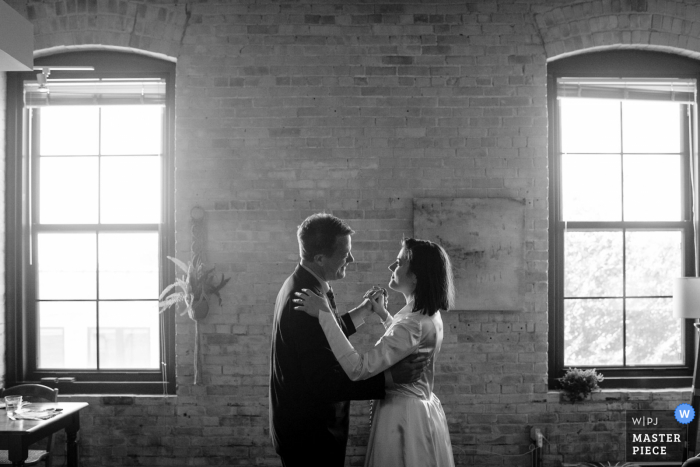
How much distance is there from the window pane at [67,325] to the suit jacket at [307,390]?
252 cm

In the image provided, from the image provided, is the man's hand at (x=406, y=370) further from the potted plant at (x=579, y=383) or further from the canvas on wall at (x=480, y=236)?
the potted plant at (x=579, y=383)

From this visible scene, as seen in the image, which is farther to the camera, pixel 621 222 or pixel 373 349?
pixel 621 222

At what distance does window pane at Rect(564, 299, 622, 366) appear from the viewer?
15.2 ft

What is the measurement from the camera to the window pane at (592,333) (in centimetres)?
464

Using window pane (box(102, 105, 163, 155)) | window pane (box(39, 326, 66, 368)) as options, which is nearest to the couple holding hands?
window pane (box(102, 105, 163, 155))

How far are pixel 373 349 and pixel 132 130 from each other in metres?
3.01

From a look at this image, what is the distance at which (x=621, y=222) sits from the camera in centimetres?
465

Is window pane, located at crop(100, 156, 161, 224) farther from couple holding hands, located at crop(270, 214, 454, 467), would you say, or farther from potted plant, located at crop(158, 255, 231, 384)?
couple holding hands, located at crop(270, 214, 454, 467)

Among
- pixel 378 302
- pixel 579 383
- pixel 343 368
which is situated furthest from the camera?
pixel 579 383

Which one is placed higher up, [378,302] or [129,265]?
[129,265]

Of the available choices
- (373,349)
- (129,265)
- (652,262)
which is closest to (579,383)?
(652,262)

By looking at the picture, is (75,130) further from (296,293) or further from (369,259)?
(296,293)

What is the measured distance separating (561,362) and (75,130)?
4289 millimetres

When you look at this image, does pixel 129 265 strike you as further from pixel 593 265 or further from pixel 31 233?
pixel 593 265
